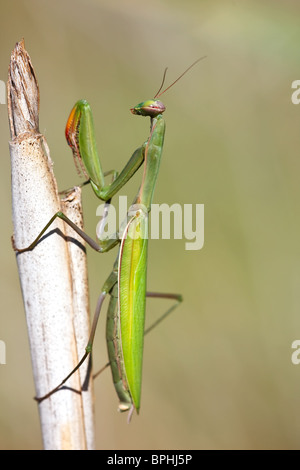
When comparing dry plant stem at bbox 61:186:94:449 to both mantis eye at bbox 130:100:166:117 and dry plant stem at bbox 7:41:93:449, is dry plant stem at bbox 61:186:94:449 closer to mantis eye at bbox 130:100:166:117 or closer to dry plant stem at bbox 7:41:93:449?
dry plant stem at bbox 7:41:93:449

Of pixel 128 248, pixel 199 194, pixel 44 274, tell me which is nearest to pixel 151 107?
pixel 128 248

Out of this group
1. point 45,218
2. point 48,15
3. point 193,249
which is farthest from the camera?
point 193,249

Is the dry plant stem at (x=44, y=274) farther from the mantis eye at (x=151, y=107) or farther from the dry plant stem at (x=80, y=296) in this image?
the mantis eye at (x=151, y=107)

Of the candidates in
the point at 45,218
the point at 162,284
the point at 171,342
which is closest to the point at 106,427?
the point at 171,342

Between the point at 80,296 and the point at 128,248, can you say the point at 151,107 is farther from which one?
the point at 80,296

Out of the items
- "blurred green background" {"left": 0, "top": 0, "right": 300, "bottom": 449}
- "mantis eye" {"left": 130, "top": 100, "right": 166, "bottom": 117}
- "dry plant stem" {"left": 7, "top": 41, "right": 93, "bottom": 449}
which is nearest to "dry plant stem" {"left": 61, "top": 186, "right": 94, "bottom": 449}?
"dry plant stem" {"left": 7, "top": 41, "right": 93, "bottom": 449}

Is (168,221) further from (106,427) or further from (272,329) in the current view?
(106,427)
